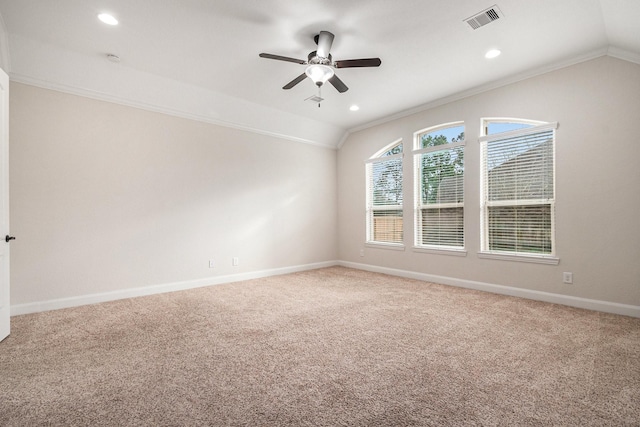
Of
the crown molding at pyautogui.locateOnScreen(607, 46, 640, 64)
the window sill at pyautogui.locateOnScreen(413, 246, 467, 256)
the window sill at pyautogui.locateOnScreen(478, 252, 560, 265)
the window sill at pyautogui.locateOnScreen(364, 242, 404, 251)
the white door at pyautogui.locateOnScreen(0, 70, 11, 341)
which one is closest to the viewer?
the white door at pyautogui.locateOnScreen(0, 70, 11, 341)

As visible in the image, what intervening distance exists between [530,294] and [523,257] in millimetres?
478

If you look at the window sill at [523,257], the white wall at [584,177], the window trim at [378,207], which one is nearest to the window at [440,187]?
the white wall at [584,177]

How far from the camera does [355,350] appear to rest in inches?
96.9

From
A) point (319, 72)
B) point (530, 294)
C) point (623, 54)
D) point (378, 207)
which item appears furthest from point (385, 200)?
point (623, 54)

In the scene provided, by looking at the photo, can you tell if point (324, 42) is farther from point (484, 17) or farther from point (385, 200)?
point (385, 200)

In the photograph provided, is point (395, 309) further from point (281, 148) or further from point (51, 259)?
point (51, 259)

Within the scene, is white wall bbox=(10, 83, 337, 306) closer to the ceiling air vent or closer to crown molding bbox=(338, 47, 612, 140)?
crown molding bbox=(338, 47, 612, 140)

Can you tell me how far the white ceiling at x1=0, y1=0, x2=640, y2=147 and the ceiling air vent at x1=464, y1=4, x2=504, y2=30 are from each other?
57 millimetres

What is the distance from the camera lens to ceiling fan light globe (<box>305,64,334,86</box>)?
3.08 metres

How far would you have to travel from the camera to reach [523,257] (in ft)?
13.0

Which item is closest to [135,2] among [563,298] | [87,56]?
[87,56]

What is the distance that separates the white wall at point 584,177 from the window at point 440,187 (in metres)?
0.18

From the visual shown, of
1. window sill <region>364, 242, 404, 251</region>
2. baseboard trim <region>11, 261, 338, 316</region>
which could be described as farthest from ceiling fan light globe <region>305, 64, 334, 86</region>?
baseboard trim <region>11, 261, 338, 316</region>

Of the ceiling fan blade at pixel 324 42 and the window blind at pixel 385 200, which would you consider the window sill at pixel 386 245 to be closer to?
the window blind at pixel 385 200
